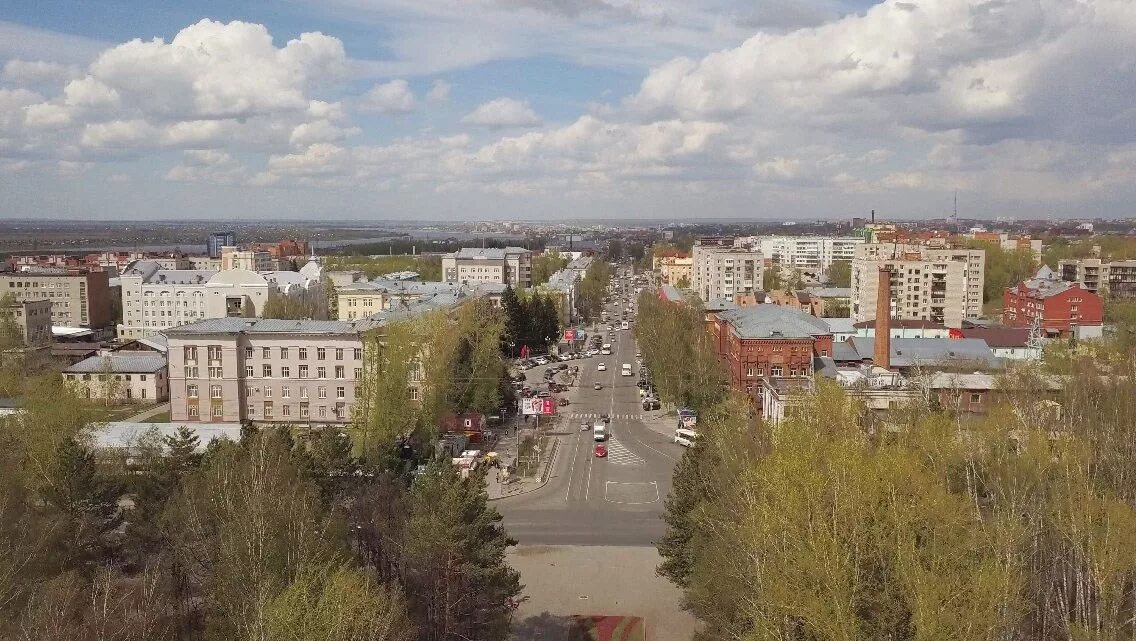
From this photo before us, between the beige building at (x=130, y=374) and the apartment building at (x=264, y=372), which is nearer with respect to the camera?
the apartment building at (x=264, y=372)

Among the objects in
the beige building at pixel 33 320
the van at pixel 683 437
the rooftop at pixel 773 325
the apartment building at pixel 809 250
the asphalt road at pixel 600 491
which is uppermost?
the apartment building at pixel 809 250

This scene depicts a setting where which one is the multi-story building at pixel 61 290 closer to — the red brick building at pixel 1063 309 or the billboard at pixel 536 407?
the billboard at pixel 536 407

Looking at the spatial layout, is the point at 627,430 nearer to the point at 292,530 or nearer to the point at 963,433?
the point at 963,433

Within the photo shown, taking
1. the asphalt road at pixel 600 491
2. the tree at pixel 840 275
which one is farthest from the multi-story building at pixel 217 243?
the asphalt road at pixel 600 491

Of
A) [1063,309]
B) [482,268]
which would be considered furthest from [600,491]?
[482,268]

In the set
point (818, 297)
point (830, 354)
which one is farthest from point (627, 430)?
point (818, 297)

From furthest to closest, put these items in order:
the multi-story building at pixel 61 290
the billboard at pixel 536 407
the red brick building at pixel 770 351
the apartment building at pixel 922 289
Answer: the multi-story building at pixel 61 290 < the apartment building at pixel 922 289 < the red brick building at pixel 770 351 < the billboard at pixel 536 407

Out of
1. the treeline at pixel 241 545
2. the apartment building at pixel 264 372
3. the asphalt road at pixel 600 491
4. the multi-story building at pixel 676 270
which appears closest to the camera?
the treeline at pixel 241 545

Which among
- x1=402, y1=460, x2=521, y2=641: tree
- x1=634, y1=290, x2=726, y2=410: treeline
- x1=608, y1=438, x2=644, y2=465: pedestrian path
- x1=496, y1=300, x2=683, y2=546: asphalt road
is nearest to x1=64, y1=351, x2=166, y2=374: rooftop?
x1=496, y1=300, x2=683, y2=546: asphalt road
